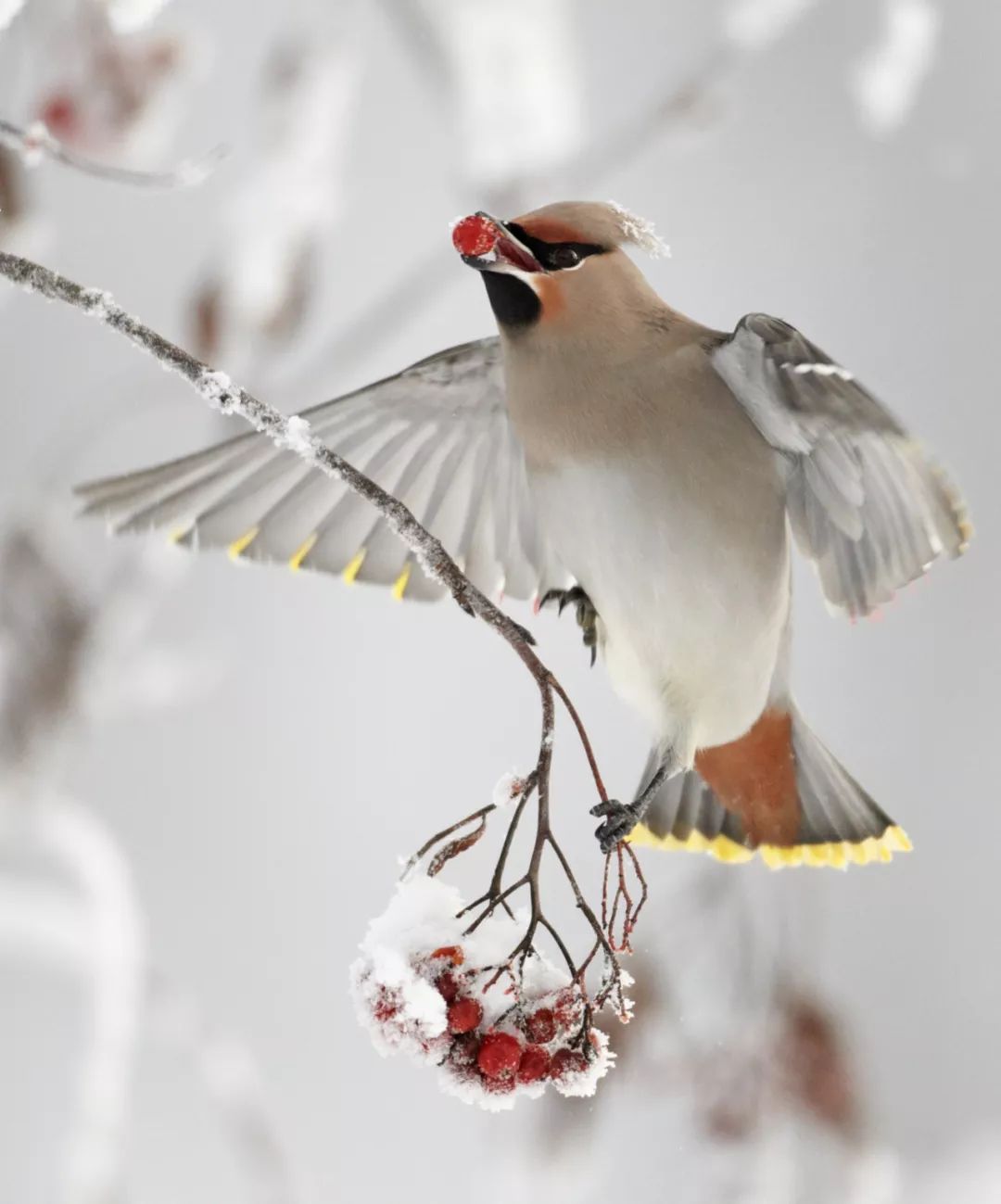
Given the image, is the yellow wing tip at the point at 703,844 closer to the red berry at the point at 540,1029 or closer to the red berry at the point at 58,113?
the red berry at the point at 540,1029

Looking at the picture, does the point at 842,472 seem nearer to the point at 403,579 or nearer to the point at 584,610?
the point at 584,610

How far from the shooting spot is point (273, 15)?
12.0 ft

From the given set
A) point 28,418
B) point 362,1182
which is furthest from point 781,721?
point 28,418

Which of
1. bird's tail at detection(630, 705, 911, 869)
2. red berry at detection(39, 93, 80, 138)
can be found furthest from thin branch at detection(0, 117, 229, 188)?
bird's tail at detection(630, 705, 911, 869)

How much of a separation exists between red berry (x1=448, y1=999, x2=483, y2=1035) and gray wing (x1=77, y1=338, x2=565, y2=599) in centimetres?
65

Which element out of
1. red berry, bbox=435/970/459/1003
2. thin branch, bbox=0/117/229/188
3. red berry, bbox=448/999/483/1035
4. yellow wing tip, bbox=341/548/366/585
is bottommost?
red berry, bbox=448/999/483/1035

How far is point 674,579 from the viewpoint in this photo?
4.98 feet

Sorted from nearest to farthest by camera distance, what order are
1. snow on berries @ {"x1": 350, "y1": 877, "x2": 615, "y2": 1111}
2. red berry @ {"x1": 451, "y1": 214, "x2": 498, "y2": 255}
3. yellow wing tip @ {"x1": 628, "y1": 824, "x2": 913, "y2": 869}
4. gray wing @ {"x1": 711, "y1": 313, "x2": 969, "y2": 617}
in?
snow on berries @ {"x1": 350, "y1": 877, "x2": 615, "y2": 1111}
red berry @ {"x1": 451, "y1": 214, "x2": 498, "y2": 255}
gray wing @ {"x1": 711, "y1": 313, "x2": 969, "y2": 617}
yellow wing tip @ {"x1": 628, "y1": 824, "x2": 913, "y2": 869}

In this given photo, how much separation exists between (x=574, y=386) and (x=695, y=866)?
1860 millimetres

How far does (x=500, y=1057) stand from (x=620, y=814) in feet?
1.31

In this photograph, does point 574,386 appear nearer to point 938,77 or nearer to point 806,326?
point 806,326

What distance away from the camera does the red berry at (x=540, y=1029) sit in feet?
3.31

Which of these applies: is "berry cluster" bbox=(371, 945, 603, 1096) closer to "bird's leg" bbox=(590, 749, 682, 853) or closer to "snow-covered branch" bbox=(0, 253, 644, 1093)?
"snow-covered branch" bbox=(0, 253, 644, 1093)

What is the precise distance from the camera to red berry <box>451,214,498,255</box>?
1.16m
